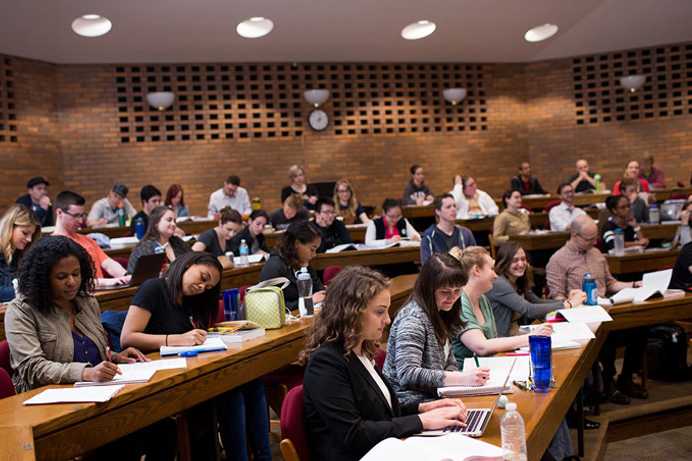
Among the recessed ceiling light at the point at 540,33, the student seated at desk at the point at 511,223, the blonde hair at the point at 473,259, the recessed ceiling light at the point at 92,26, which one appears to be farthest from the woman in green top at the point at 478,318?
the recessed ceiling light at the point at 540,33

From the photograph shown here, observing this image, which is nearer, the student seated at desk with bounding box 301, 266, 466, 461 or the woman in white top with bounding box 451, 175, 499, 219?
the student seated at desk with bounding box 301, 266, 466, 461

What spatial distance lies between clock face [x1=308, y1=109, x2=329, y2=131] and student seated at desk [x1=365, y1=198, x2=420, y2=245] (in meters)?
4.88

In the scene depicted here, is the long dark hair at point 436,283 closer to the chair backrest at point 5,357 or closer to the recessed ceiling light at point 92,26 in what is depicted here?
the chair backrest at point 5,357

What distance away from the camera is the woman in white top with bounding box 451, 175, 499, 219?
1106cm

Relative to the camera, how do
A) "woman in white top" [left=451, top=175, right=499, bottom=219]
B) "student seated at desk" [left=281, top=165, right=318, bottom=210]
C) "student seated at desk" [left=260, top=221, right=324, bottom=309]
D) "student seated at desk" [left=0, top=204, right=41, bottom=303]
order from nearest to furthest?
"student seated at desk" [left=0, top=204, right=41, bottom=303]
"student seated at desk" [left=260, top=221, right=324, bottom=309]
"student seated at desk" [left=281, top=165, right=318, bottom=210]
"woman in white top" [left=451, top=175, right=499, bottom=219]

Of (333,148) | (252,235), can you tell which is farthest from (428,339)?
(333,148)

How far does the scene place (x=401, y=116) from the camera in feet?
46.1

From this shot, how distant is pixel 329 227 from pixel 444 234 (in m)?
1.44

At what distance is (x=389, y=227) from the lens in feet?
28.5

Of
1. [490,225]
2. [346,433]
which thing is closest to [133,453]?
[346,433]

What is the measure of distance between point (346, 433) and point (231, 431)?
1.47 metres

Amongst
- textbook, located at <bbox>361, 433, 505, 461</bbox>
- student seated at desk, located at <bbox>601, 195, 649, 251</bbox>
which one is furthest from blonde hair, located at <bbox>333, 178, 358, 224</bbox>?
textbook, located at <bbox>361, 433, 505, 461</bbox>

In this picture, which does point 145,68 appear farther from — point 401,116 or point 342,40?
point 401,116

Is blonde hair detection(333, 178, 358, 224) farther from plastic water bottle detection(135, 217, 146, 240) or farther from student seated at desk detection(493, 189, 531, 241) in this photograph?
plastic water bottle detection(135, 217, 146, 240)
